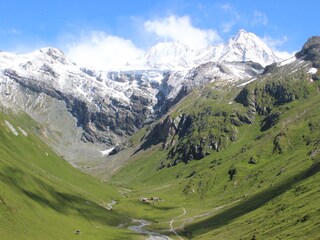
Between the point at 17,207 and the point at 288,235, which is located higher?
the point at 17,207

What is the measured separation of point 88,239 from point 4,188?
39.9 metres

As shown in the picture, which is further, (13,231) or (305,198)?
(305,198)

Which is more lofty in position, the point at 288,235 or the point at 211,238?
the point at 211,238

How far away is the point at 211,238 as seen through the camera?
652 ft

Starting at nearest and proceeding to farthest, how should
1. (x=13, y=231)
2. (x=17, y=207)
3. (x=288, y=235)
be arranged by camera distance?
(x=288, y=235)
(x=13, y=231)
(x=17, y=207)

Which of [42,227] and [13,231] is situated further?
[42,227]

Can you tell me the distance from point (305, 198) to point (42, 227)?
4147 inches

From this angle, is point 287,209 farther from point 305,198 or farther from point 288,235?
point 288,235

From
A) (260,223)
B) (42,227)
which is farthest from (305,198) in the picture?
(42,227)

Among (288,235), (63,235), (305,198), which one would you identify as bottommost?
(288,235)

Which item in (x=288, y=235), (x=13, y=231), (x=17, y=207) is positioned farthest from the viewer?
(x=17, y=207)

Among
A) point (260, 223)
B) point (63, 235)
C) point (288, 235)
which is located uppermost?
point (260, 223)

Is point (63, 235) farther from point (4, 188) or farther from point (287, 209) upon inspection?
point (287, 209)

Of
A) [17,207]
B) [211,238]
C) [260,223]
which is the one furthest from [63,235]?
[260,223]
